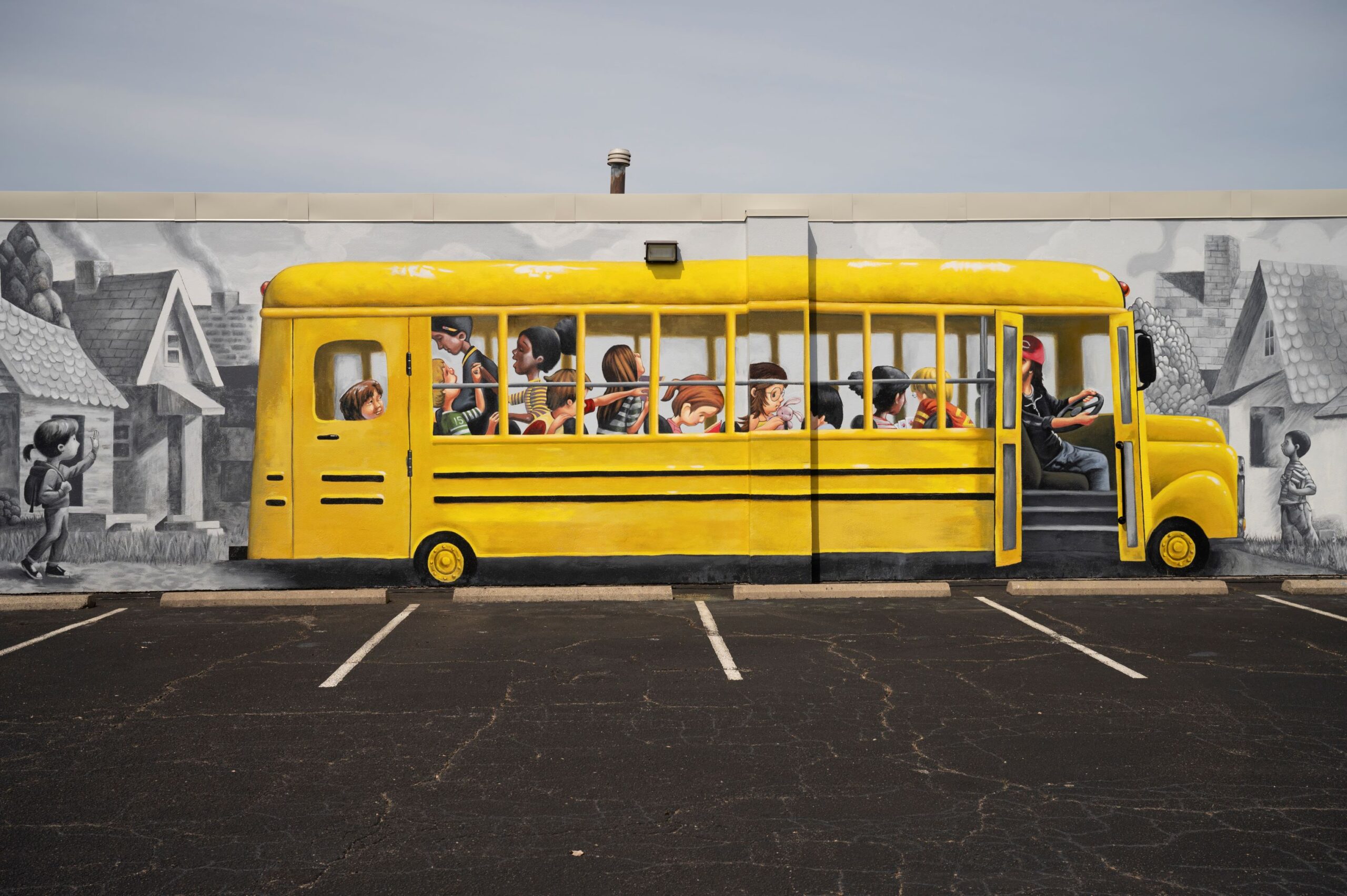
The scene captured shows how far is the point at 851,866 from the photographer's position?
13.1ft

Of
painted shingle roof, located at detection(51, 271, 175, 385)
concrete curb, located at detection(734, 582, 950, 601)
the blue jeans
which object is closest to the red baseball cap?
the blue jeans

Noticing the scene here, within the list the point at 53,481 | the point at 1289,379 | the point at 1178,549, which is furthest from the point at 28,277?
the point at 1289,379

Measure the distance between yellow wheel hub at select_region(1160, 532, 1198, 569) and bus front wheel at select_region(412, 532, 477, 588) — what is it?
725cm

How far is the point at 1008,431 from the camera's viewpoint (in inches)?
414

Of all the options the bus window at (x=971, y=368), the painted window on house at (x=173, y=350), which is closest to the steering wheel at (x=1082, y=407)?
the bus window at (x=971, y=368)

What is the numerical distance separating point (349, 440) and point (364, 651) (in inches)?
123

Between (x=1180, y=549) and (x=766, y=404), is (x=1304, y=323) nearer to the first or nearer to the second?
(x=1180, y=549)

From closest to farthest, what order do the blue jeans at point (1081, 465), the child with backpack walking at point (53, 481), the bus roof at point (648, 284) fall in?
the bus roof at point (648, 284)
the child with backpack walking at point (53, 481)
the blue jeans at point (1081, 465)

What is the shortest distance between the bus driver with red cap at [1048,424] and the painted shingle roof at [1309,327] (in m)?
2.44

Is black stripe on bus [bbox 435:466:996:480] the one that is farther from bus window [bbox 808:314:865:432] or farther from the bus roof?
the bus roof

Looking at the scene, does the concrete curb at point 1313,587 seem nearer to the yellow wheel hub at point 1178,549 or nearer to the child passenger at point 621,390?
the yellow wheel hub at point 1178,549

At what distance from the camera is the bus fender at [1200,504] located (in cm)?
1069

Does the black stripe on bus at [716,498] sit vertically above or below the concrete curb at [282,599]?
above

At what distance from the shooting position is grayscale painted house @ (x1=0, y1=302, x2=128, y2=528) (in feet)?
34.6
